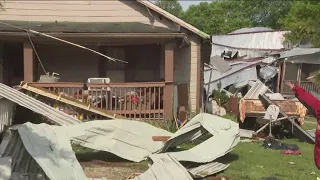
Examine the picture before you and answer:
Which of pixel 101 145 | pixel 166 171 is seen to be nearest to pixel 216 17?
pixel 101 145

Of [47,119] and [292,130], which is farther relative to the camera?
[292,130]

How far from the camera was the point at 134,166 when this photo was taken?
982 centimetres

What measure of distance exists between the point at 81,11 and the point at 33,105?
282 inches

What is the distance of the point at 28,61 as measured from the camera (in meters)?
13.9

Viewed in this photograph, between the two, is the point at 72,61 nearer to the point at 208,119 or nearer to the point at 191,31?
the point at 191,31

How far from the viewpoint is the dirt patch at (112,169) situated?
8.94 meters

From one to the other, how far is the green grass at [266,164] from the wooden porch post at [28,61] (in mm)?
6413

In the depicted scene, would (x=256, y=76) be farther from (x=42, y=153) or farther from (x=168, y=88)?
(x=42, y=153)

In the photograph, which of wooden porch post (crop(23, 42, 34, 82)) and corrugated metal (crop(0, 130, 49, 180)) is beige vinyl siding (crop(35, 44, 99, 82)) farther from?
corrugated metal (crop(0, 130, 49, 180))

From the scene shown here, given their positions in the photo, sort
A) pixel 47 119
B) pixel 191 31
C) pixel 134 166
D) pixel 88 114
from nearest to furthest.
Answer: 1. pixel 134 166
2. pixel 47 119
3. pixel 88 114
4. pixel 191 31

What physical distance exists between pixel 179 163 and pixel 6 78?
32.3 feet

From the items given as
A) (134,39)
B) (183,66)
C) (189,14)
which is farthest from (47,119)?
(189,14)

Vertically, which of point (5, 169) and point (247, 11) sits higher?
point (247, 11)

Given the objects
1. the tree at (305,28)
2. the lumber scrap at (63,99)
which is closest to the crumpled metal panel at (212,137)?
the tree at (305,28)
